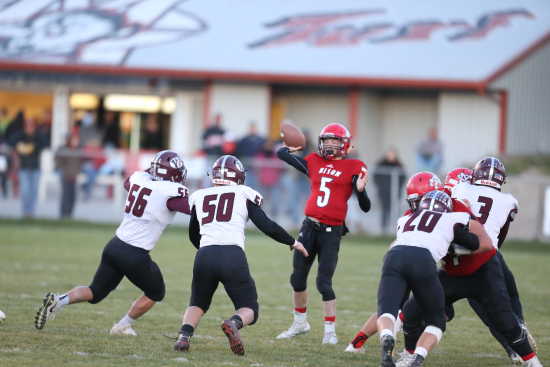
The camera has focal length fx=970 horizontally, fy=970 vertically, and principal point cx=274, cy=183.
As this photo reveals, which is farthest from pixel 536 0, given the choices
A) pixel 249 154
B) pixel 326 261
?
pixel 326 261

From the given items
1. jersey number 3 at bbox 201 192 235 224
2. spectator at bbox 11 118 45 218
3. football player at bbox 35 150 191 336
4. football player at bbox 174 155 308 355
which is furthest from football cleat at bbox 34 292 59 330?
spectator at bbox 11 118 45 218

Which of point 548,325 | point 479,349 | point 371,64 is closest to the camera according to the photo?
point 479,349

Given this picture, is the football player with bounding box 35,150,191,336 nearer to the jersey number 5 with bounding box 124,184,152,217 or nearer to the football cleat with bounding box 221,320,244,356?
the jersey number 5 with bounding box 124,184,152,217

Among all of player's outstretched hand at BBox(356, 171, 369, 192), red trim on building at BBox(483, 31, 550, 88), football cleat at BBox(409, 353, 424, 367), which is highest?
red trim on building at BBox(483, 31, 550, 88)

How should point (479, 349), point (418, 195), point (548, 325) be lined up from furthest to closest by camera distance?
1. point (548, 325)
2. point (479, 349)
3. point (418, 195)

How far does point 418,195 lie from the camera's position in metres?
7.11

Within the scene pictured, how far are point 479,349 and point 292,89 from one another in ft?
47.3

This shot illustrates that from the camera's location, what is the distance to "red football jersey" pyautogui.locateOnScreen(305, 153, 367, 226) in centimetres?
820

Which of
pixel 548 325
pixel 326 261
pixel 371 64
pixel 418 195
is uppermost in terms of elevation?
pixel 371 64

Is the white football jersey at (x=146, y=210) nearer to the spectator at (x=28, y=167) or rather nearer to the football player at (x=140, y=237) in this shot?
the football player at (x=140, y=237)

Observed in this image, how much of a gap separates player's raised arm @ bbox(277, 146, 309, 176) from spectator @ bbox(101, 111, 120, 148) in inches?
540

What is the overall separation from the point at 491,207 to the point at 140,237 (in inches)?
106

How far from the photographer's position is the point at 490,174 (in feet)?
24.4

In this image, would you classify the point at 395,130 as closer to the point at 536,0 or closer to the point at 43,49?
the point at 536,0
